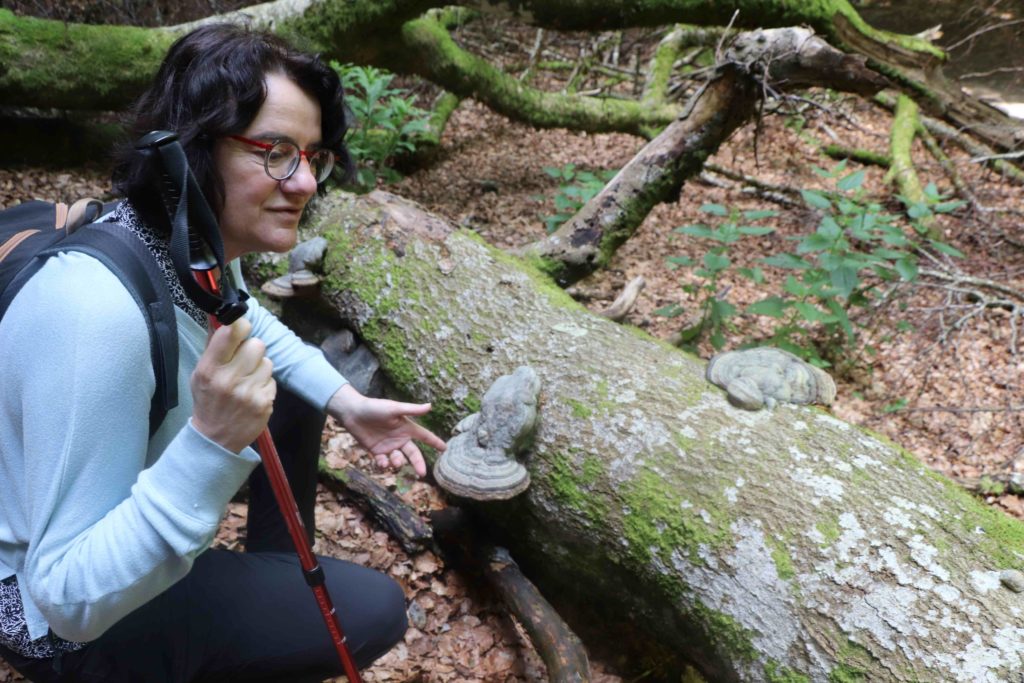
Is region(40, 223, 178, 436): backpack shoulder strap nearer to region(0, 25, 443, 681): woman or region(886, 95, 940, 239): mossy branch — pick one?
region(0, 25, 443, 681): woman

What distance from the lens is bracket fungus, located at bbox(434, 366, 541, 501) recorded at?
83.6 inches

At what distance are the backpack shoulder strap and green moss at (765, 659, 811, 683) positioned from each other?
1771 mm

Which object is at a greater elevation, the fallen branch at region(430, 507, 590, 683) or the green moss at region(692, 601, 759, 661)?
the green moss at region(692, 601, 759, 661)

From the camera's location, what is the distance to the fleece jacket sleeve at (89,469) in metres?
1.20

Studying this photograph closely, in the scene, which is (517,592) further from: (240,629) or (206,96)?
(206,96)

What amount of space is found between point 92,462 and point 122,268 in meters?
0.40

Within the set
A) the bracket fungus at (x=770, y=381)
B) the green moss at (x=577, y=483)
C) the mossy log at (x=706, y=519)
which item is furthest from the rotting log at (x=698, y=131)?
the green moss at (x=577, y=483)

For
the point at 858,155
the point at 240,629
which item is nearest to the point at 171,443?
the point at 240,629

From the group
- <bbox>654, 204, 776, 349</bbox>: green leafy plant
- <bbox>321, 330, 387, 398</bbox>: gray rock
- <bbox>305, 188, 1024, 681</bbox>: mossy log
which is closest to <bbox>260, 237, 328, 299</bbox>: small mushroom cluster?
<bbox>321, 330, 387, 398</bbox>: gray rock

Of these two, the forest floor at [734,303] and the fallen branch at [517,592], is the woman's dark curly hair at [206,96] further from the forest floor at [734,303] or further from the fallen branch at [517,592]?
A: the forest floor at [734,303]

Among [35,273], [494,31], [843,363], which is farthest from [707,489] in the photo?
[494,31]

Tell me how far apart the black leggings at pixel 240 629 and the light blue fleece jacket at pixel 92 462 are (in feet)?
1.00

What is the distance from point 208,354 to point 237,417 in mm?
140

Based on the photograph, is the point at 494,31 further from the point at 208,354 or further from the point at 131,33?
the point at 208,354
